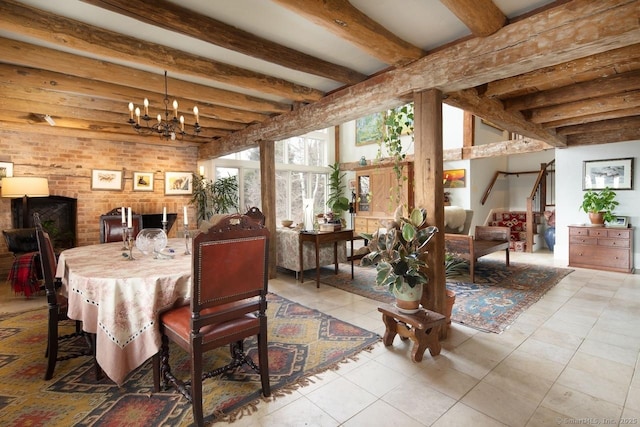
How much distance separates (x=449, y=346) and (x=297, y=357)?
1.21m

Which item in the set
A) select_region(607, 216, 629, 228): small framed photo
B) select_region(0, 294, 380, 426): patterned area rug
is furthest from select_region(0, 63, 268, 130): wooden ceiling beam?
select_region(607, 216, 629, 228): small framed photo

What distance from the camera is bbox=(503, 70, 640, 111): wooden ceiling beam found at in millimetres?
3346

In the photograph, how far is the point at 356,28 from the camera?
7.01 feet

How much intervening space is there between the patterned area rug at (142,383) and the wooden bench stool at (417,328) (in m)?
0.21

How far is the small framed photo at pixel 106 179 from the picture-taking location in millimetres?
5542

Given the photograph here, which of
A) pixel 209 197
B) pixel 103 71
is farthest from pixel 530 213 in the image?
pixel 103 71

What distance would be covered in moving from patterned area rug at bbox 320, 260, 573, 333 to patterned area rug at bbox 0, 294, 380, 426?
3.72 ft

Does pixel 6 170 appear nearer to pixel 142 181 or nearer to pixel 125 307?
pixel 142 181

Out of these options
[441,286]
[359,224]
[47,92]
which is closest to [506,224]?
[359,224]

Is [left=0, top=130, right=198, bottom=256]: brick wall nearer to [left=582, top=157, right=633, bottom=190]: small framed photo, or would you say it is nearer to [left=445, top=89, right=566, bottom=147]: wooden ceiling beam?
[left=445, top=89, right=566, bottom=147]: wooden ceiling beam

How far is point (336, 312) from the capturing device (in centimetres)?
328

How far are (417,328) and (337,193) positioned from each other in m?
7.43

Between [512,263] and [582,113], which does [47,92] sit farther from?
[512,263]

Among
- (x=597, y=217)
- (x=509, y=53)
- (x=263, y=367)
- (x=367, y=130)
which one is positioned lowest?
(x=263, y=367)
